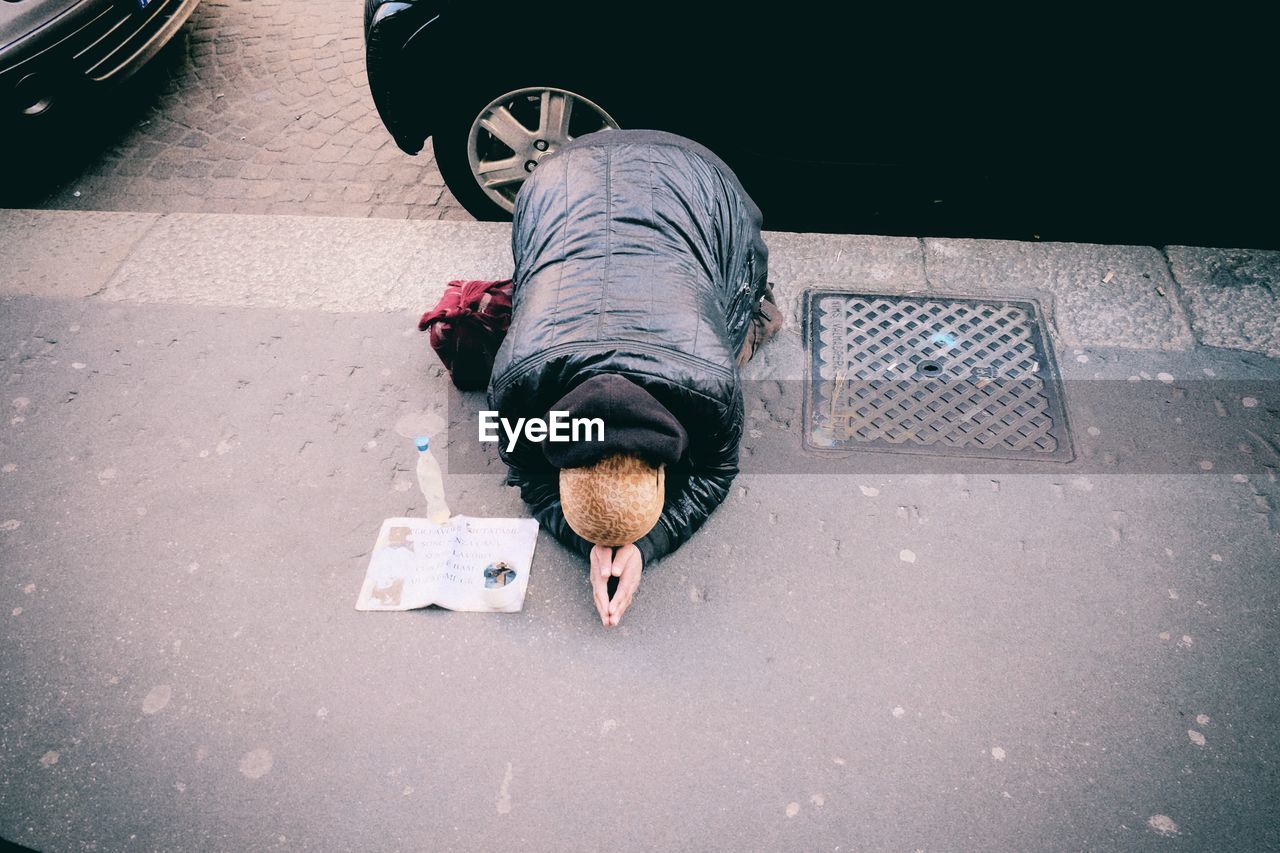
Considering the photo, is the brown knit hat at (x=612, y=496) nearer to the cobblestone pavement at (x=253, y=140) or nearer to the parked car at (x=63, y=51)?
the cobblestone pavement at (x=253, y=140)

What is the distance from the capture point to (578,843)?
92.8 inches

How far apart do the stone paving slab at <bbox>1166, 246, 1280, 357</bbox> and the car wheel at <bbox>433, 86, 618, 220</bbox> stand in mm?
2711

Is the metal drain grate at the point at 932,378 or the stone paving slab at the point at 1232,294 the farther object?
the stone paving slab at the point at 1232,294

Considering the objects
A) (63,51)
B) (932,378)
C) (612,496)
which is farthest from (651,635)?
(63,51)

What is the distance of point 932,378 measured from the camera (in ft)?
11.0

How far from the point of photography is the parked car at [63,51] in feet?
13.0

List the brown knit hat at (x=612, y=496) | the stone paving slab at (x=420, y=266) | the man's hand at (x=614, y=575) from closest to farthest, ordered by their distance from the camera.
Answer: the brown knit hat at (x=612, y=496)
the man's hand at (x=614, y=575)
the stone paving slab at (x=420, y=266)

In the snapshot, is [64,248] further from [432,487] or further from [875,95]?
[875,95]

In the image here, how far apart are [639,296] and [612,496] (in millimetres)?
603

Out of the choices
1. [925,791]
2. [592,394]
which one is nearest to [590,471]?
[592,394]

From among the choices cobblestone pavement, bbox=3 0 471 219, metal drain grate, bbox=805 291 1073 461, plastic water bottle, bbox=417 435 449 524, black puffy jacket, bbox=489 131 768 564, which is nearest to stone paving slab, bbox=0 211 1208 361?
metal drain grate, bbox=805 291 1073 461

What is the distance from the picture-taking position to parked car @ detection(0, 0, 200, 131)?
396 centimetres

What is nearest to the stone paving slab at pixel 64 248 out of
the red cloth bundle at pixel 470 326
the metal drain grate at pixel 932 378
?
the red cloth bundle at pixel 470 326

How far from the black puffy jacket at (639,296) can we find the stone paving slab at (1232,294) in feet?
6.69
